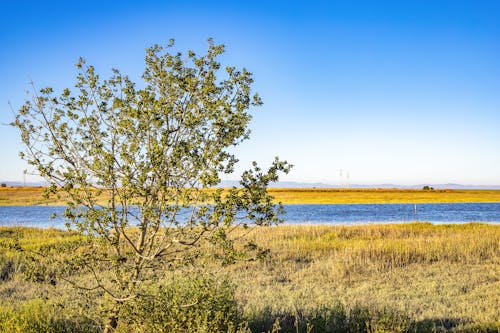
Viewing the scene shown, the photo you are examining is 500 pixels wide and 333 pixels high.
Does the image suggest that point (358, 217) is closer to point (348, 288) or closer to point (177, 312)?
point (348, 288)

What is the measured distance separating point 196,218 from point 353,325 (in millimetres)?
4226

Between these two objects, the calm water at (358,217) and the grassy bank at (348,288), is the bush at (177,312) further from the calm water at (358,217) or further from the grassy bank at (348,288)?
the calm water at (358,217)

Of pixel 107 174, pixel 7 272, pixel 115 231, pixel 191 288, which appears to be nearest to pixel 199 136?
pixel 107 174

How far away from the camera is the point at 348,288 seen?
11.9m

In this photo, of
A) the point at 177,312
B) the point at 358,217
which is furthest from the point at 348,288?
the point at 358,217

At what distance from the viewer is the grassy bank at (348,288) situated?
816 cm

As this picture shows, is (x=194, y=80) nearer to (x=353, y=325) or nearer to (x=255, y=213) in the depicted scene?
(x=255, y=213)

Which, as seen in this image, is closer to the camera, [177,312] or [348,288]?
[177,312]

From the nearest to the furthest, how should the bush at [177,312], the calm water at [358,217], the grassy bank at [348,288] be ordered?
the bush at [177,312] < the grassy bank at [348,288] < the calm water at [358,217]

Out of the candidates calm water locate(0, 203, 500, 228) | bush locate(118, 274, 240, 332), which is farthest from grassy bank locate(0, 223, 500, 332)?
calm water locate(0, 203, 500, 228)

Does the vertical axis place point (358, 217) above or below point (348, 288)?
below

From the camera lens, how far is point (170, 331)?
21.6 feet

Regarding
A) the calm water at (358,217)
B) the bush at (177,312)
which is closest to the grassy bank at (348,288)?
the bush at (177,312)

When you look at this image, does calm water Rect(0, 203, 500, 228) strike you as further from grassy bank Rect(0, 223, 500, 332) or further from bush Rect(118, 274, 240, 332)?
bush Rect(118, 274, 240, 332)
